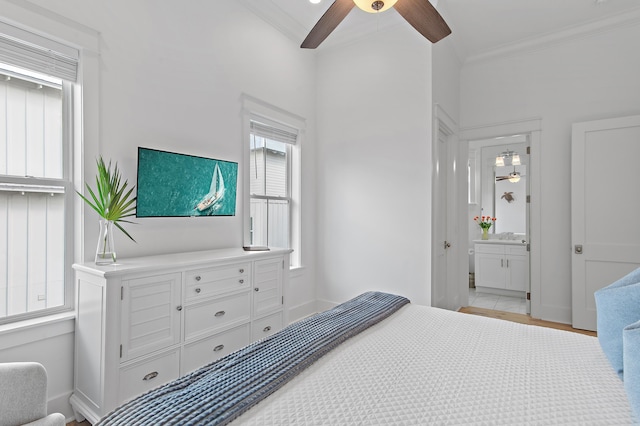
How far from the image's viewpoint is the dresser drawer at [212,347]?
2.14 metres

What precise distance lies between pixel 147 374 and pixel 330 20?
240 centimetres

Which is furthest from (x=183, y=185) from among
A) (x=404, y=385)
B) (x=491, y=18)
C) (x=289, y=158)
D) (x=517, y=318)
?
(x=517, y=318)

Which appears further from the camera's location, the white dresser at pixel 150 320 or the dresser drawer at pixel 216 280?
the dresser drawer at pixel 216 280

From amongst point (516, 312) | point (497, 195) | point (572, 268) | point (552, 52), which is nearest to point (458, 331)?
point (572, 268)

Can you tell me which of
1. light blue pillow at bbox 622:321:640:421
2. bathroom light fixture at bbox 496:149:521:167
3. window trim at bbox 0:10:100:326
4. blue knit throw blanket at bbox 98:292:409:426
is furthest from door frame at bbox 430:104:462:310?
window trim at bbox 0:10:100:326

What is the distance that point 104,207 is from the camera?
6.30ft

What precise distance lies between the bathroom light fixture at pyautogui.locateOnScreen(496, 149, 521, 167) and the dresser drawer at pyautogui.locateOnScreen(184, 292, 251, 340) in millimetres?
Result: 4748

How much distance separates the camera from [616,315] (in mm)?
1155

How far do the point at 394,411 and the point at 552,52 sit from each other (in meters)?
4.28

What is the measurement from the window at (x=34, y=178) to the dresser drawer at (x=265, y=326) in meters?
1.24

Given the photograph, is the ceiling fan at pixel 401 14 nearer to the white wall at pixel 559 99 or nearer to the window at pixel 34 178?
the window at pixel 34 178

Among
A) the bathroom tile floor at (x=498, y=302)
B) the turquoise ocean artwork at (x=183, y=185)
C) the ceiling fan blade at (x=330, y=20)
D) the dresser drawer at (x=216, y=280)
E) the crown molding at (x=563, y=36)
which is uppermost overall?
the crown molding at (x=563, y=36)

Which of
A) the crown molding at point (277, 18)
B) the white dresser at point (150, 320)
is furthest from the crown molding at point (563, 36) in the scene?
the white dresser at point (150, 320)

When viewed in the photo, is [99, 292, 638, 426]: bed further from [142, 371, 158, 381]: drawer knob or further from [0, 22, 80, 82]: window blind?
[0, 22, 80, 82]: window blind
